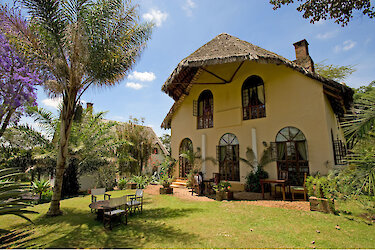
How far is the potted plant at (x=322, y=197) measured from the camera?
19.6 ft

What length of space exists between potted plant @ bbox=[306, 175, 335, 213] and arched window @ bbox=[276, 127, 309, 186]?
9.80 feet

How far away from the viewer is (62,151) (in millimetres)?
6566

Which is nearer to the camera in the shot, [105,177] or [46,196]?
[46,196]

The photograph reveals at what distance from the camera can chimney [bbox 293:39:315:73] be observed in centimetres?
1074

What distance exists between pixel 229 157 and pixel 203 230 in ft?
25.1

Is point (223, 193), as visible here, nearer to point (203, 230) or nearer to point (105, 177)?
point (203, 230)

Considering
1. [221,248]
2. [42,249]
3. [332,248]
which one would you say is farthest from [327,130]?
[42,249]

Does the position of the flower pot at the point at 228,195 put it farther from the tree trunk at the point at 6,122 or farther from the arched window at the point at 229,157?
the tree trunk at the point at 6,122

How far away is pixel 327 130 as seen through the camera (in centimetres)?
870

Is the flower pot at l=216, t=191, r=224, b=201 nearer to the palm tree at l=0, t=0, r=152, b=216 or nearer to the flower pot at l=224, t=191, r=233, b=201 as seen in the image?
the flower pot at l=224, t=191, r=233, b=201

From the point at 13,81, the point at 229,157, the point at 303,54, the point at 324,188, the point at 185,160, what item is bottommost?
the point at 324,188

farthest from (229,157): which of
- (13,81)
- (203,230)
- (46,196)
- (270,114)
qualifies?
(13,81)

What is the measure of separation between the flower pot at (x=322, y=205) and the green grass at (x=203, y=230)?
279 mm

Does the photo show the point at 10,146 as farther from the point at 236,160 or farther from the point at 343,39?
the point at 343,39
